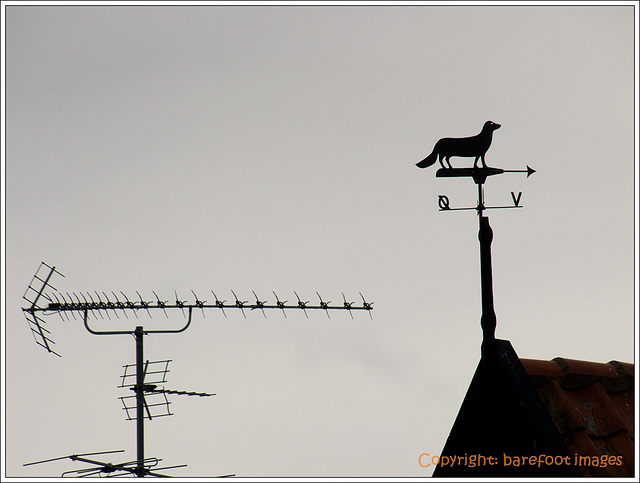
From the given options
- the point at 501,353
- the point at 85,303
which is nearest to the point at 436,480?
the point at 501,353

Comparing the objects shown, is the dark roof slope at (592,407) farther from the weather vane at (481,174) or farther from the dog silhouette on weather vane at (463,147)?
the dog silhouette on weather vane at (463,147)

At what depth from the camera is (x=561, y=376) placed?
356 inches

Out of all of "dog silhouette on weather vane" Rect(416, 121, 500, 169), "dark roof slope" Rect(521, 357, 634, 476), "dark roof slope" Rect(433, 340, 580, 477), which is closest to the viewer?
"dark roof slope" Rect(433, 340, 580, 477)

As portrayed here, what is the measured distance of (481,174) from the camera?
9125 millimetres

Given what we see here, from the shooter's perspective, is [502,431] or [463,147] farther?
[463,147]

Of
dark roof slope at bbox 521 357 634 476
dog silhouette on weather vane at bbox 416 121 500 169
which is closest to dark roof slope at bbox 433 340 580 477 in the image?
dark roof slope at bbox 521 357 634 476

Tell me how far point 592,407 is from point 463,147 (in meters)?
3.19

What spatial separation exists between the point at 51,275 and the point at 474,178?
29.3 ft

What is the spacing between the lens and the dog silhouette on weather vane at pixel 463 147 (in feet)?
31.3

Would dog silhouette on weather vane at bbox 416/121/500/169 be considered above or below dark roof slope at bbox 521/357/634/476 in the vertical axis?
above

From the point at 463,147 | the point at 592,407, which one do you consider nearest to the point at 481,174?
the point at 463,147

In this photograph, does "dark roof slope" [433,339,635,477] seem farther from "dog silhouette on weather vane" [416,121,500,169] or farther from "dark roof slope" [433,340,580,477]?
"dog silhouette on weather vane" [416,121,500,169]

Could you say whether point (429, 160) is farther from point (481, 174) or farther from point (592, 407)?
point (592, 407)

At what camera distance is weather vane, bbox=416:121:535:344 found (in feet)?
26.4
